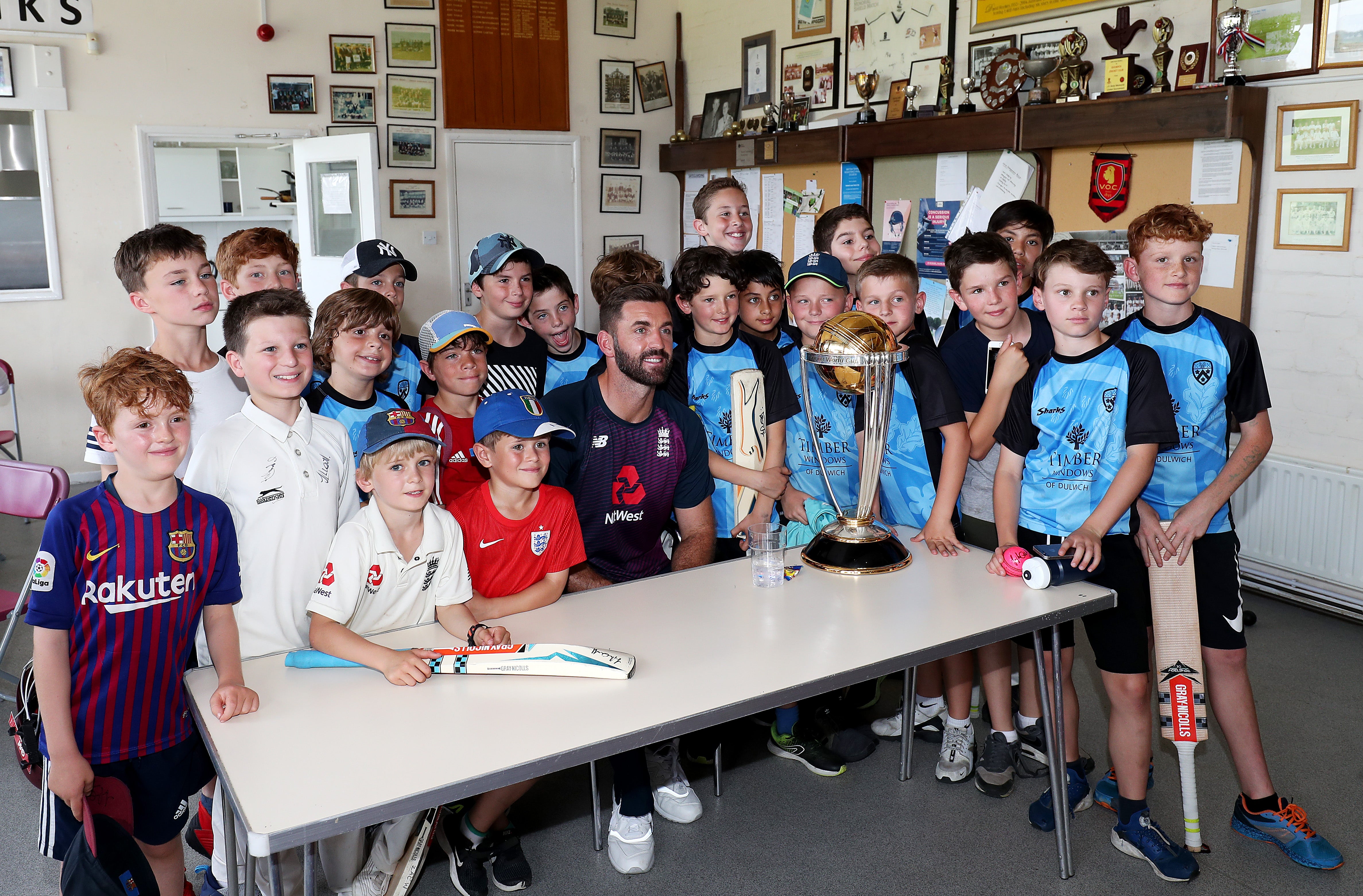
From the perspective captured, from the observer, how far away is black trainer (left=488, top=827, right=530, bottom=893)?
7.82 feet

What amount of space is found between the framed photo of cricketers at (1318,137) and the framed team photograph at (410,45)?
5293mm

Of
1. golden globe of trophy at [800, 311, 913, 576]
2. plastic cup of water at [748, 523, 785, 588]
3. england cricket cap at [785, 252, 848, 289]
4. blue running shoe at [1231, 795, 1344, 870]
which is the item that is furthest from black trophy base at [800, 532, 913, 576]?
blue running shoe at [1231, 795, 1344, 870]

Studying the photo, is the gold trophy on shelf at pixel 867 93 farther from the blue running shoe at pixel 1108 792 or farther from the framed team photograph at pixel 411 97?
the blue running shoe at pixel 1108 792

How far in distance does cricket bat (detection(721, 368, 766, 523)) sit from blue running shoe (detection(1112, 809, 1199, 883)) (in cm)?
123

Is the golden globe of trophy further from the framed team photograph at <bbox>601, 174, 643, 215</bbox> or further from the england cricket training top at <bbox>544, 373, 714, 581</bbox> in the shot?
the framed team photograph at <bbox>601, 174, 643, 215</bbox>

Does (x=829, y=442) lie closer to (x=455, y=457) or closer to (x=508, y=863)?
(x=455, y=457)

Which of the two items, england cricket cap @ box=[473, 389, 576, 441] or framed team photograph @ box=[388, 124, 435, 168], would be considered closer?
england cricket cap @ box=[473, 389, 576, 441]

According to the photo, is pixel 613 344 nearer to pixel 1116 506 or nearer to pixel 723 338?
pixel 723 338

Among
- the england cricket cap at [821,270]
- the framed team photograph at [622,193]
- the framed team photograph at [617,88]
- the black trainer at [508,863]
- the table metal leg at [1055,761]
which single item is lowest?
the black trainer at [508,863]

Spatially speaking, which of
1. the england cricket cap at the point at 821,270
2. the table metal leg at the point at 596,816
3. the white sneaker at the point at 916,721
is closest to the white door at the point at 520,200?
the england cricket cap at the point at 821,270

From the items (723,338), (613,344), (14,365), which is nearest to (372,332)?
(613,344)

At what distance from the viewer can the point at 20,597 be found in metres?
3.15

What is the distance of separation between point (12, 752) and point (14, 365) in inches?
163

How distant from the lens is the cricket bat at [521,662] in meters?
1.83
